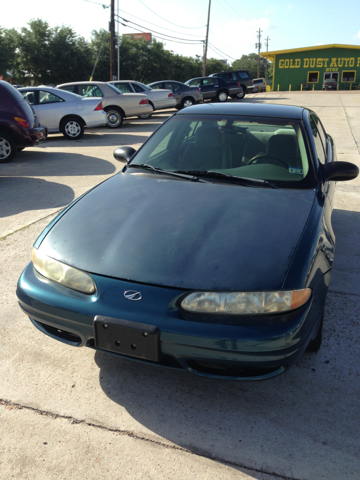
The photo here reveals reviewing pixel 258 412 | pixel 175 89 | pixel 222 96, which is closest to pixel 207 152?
pixel 258 412

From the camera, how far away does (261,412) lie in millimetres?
2262

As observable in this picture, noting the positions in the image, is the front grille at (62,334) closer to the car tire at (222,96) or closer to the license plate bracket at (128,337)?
the license plate bracket at (128,337)

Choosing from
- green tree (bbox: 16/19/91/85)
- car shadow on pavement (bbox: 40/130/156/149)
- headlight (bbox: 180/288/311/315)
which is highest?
green tree (bbox: 16/19/91/85)

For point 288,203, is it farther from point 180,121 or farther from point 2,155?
point 2,155

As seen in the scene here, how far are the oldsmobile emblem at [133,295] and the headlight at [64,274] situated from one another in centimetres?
20

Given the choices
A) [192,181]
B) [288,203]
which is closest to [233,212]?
[288,203]

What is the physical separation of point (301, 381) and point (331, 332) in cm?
60

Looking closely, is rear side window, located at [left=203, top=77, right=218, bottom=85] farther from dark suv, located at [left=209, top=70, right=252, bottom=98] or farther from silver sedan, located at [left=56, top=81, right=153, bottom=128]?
silver sedan, located at [left=56, top=81, right=153, bottom=128]

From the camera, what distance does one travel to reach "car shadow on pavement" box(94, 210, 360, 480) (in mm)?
1979

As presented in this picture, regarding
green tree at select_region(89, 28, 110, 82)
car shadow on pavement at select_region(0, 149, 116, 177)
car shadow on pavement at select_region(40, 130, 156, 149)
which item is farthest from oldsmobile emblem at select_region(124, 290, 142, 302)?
green tree at select_region(89, 28, 110, 82)

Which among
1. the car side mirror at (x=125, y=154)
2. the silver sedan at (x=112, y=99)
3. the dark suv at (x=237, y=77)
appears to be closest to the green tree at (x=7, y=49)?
the dark suv at (x=237, y=77)

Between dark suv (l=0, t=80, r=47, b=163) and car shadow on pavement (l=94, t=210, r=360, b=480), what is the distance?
6.95m

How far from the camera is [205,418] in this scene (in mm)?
2223

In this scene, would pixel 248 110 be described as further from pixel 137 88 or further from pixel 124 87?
pixel 137 88
